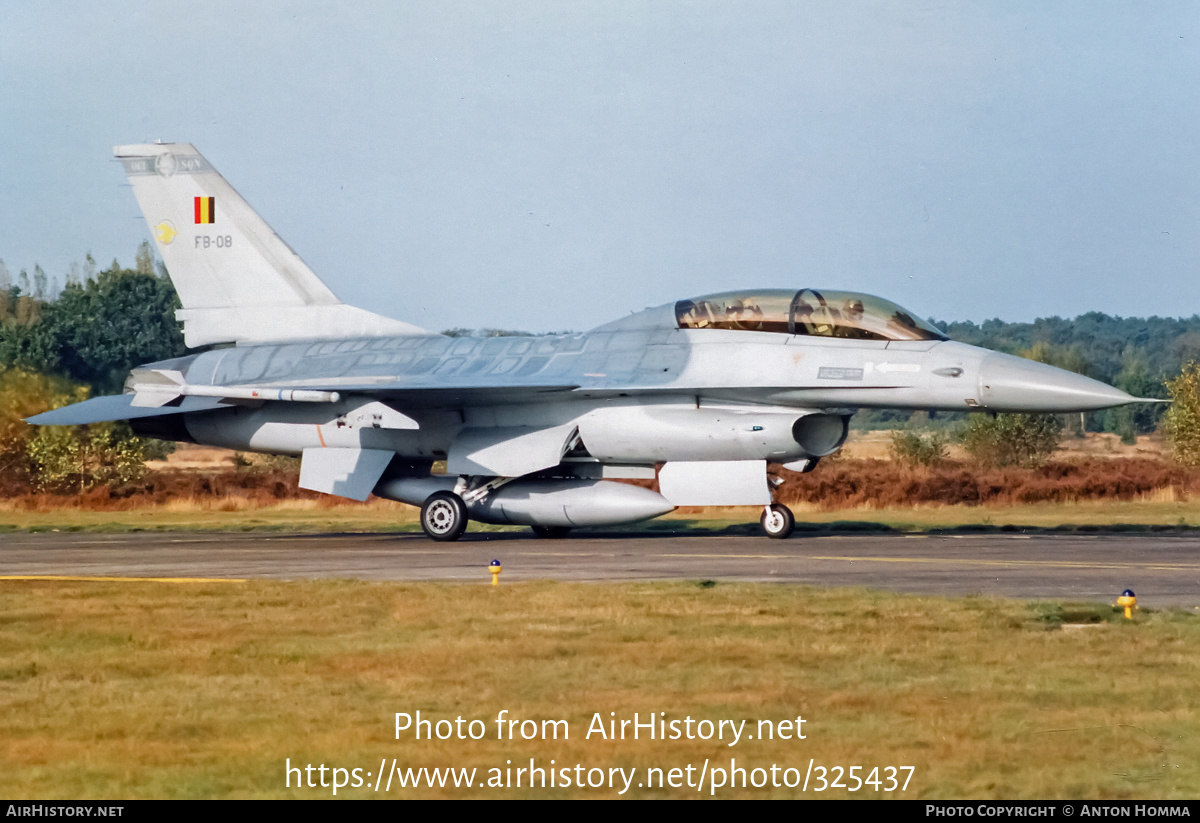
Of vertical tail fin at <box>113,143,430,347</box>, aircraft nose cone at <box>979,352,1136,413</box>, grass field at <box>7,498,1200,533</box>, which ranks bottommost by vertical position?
grass field at <box>7,498,1200,533</box>

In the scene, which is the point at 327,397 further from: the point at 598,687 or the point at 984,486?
the point at 984,486

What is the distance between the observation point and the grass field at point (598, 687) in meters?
5.69

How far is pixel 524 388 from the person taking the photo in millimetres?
18094

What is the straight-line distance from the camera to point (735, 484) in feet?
57.4

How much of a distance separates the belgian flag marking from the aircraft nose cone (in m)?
11.9

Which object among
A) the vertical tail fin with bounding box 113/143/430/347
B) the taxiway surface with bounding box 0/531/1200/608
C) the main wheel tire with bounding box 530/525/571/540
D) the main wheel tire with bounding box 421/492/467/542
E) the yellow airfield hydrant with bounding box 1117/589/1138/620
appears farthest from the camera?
the vertical tail fin with bounding box 113/143/430/347

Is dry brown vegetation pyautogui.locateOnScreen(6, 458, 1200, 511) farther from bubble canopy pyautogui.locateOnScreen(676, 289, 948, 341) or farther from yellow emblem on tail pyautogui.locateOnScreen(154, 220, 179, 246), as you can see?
bubble canopy pyautogui.locateOnScreen(676, 289, 948, 341)

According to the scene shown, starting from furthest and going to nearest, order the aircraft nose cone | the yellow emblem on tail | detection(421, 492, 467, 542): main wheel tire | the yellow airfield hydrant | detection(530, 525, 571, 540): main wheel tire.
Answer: the yellow emblem on tail → detection(530, 525, 571, 540): main wheel tire → detection(421, 492, 467, 542): main wheel tire → the aircraft nose cone → the yellow airfield hydrant

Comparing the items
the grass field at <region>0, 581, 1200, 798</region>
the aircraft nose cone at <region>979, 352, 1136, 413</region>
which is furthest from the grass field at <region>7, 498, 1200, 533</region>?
the grass field at <region>0, 581, 1200, 798</region>

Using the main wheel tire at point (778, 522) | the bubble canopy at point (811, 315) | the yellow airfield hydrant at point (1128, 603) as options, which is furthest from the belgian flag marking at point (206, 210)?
the yellow airfield hydrant at point (1128, 603)

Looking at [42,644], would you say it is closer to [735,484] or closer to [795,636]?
[795,636]

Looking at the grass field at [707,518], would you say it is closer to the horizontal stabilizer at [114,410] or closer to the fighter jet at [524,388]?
the horizontal stabilizer at [114,410]

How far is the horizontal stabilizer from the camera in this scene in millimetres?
19891

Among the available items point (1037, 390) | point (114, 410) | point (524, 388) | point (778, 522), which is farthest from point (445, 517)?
point (1037, 390)
